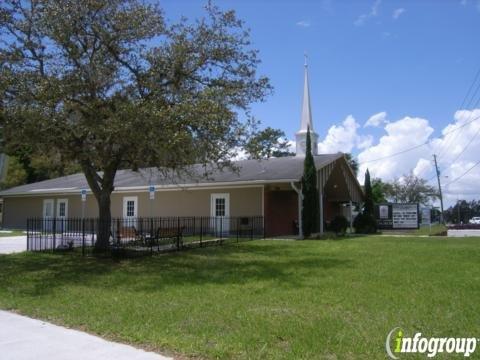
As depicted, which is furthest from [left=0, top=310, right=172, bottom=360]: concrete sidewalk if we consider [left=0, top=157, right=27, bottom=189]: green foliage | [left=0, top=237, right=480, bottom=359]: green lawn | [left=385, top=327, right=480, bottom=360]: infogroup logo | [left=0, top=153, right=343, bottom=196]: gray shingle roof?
[left=0, top=157, right=27, bottom=189]: green foliage

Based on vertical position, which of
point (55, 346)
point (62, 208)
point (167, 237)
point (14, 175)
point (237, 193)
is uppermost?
point (14, 175)

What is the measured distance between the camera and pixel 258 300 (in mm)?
8516

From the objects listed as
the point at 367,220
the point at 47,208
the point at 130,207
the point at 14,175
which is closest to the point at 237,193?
the point at 130,207

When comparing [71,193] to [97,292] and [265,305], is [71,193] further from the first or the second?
[265,305]

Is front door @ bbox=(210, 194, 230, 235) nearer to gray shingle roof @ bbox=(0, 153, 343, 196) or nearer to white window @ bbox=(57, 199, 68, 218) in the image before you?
gray shingle roof @ bbox=(0, 153, 343, 196)

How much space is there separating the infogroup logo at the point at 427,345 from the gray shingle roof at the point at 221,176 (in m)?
14.1

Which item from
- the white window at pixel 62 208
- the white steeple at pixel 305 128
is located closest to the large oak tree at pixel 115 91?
the white steeple at pixel 305 128

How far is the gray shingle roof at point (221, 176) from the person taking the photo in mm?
24525

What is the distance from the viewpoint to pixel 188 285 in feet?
34.0

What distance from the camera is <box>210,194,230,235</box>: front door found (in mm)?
26105

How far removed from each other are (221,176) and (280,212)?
3760mm

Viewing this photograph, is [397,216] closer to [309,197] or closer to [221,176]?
[309,197]

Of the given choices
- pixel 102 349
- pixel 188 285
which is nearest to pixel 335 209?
pixel 188 285

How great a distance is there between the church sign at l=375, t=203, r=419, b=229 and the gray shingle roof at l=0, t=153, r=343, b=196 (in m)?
7.73
